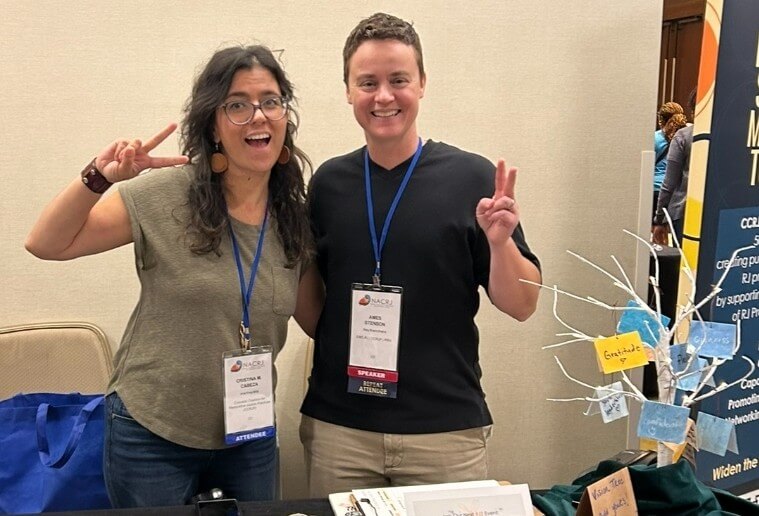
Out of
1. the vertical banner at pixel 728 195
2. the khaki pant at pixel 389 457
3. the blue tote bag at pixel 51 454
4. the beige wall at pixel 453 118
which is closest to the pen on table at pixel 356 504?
the khaki pant at pixel 389 457

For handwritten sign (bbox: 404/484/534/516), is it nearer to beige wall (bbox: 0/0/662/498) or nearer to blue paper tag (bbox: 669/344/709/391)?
blue paper tag (bbox: 669/344/709/391)

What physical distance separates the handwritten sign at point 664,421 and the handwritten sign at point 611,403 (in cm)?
8

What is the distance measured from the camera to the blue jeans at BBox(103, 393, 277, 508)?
160cm

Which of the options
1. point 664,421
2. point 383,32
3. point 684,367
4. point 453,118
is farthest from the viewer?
point 453,118

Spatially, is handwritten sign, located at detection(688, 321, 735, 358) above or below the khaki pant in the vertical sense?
above

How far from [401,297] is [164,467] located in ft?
2.17

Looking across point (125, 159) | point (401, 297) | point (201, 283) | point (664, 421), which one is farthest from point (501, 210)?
point (125, 159)

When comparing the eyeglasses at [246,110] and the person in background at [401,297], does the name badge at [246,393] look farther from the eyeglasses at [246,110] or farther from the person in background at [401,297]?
the eyeglasses at [246,110]

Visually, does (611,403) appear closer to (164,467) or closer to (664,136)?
(164,467)

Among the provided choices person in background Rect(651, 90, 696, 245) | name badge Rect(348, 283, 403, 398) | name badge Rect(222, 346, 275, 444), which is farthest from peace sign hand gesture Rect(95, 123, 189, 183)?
person in background Rect(651, 90, 696, 245)

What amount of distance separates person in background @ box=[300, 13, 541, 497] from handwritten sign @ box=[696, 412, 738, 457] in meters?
0.55

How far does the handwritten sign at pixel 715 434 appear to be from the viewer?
125cm

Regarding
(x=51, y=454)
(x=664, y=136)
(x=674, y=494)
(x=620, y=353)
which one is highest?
(x=664, y=136)

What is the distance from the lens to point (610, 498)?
1232 millimetres
